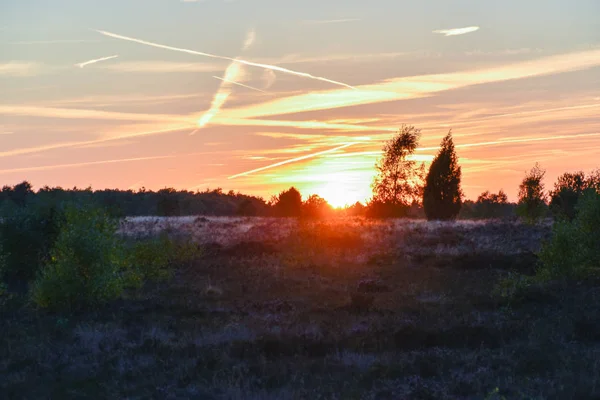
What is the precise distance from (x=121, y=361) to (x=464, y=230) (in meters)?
33.7

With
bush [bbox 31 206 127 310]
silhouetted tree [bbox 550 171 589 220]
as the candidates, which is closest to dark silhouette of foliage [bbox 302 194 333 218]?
silhouetted tree [bbox 550 171 589 220]

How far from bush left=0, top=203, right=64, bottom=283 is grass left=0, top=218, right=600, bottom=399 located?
5256mm

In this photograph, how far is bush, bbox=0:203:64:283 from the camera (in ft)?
80.9

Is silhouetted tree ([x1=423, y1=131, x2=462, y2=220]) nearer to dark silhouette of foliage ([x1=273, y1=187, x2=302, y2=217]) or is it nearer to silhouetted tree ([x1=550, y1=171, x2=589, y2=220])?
silhouetted tree ([x1=550, y1=171, x2=589, y2=220])

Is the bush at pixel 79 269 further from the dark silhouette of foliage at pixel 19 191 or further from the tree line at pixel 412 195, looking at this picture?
the dark silhouette of foliage at pixel 19 191

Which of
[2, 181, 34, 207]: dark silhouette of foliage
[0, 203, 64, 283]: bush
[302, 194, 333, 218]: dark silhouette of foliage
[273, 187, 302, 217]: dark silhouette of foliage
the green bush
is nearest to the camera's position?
the green bush

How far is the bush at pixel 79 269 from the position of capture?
1903 cm

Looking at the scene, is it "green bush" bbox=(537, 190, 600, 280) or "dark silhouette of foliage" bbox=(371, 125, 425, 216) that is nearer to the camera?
"green bush" bbox=(537, 190, 600, 280)

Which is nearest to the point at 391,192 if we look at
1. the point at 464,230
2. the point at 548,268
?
the point at 464,230

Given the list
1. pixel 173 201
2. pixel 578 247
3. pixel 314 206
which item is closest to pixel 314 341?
pixel 578 247

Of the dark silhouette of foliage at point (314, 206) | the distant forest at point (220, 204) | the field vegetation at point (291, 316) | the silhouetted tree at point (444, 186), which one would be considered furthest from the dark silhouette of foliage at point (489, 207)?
the field vegetation at point (291, 316)

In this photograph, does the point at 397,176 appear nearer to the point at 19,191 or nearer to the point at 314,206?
the point at 314,206

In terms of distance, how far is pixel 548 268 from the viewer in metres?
21.7

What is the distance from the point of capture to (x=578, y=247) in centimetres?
2095
